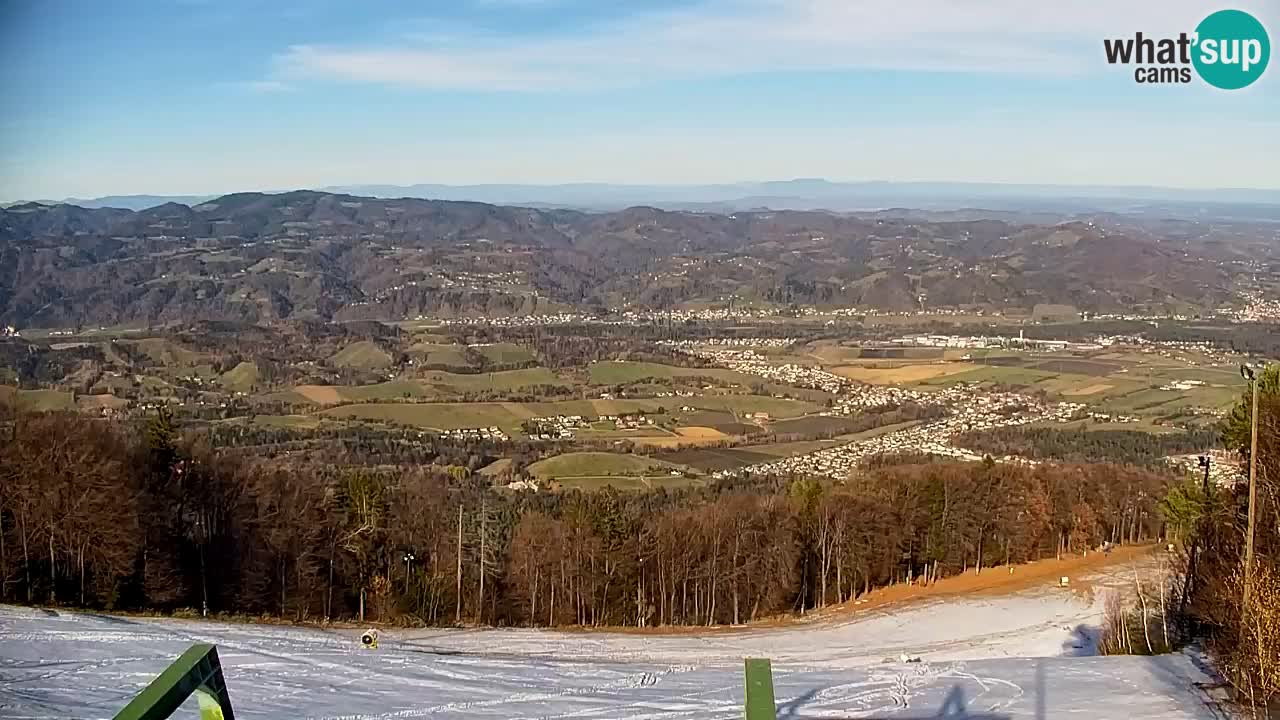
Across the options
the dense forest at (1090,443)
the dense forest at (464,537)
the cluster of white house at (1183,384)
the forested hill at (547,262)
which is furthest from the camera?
the forested hill at (547,262)

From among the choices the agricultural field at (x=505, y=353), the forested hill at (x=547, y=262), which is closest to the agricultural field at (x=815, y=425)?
the agricultural field at (x=505, y=353)

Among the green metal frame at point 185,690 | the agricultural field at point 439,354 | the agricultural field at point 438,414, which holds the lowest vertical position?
the agricultural field at point 438,414

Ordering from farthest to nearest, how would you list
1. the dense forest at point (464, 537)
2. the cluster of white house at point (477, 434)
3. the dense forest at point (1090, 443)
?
the cluster of white house at point (477, 434) → the dense forest at point (1090, 443) → the dense forest at point (464, 537)

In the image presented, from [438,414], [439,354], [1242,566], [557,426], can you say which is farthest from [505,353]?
[1242,566]

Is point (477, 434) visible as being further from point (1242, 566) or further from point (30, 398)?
point (1242, 566)

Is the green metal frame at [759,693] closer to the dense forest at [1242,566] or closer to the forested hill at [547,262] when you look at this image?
the dense forest at [1242,566]

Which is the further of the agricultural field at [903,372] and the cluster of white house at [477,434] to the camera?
the agricultural field at [903,372]

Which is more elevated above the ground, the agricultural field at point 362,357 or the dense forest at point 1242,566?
the dense forest at point 1242,566

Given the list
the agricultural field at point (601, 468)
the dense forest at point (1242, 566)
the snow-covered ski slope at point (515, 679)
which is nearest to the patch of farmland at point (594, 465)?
the agricultural field at point (601, 468)
